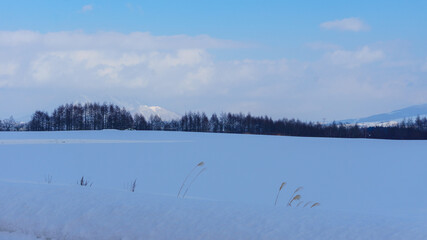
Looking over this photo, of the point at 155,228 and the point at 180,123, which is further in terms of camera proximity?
the point at 180,123

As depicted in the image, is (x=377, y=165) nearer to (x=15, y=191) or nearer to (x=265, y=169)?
(x=265, y=169)

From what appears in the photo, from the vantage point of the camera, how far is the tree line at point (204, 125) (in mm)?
41562

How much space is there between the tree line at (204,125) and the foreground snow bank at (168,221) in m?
39.9

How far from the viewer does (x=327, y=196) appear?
6.72 m

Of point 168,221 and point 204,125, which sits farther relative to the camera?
point 204,125

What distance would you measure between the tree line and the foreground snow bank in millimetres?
39947

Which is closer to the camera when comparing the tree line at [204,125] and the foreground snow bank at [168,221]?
the foreground snow bank at [168,221]

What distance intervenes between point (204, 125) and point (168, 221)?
46014 mm

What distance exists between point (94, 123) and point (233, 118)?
18047mm

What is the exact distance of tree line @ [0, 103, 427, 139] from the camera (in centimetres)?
4156

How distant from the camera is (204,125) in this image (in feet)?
157

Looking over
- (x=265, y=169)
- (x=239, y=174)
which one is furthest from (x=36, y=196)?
(x=265, y=169)

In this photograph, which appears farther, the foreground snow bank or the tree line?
the tree line

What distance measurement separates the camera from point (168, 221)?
1965 mm
